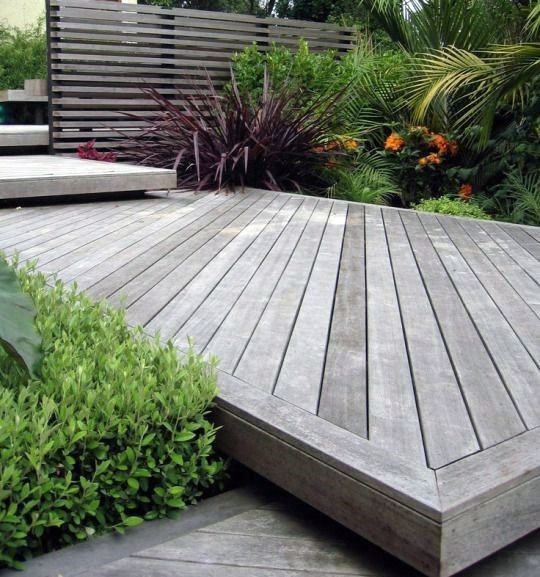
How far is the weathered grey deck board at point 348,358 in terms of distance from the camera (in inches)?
68.0

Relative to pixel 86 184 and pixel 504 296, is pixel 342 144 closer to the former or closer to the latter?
pixel 86 184

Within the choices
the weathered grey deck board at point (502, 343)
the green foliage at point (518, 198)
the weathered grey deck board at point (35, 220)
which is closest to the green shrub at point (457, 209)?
the green foliage at point (518, 198)

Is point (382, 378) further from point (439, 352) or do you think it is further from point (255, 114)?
point (255, 114)

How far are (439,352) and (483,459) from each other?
0.70m

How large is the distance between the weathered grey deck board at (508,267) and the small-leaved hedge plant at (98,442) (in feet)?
4.78

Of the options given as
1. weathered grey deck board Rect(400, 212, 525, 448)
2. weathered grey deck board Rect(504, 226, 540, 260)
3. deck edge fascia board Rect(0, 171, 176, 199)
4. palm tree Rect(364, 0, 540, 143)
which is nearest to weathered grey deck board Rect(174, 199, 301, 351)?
weathered grey deck board Rect(400, 212, 525, 448)

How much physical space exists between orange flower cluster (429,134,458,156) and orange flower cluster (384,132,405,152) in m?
0.27

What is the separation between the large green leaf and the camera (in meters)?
1.59

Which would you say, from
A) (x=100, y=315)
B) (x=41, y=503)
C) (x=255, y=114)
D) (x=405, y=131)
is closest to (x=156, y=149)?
(x=255, y=114)

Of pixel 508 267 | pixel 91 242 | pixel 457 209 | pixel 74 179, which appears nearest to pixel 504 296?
Result: pixel 508 267

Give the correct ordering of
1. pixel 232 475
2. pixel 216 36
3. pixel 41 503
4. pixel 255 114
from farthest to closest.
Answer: pixel 216 36
pixel 255 114
pixel 232 475
pixel 41 503

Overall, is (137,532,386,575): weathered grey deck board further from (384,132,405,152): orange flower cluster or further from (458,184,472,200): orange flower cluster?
(384,132,405,152): orange flower cluster

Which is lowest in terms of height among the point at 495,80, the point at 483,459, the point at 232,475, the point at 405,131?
the point at 232,475

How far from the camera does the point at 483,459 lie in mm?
1506
